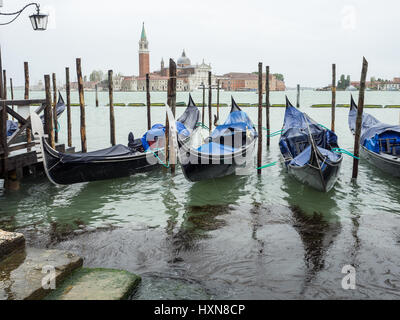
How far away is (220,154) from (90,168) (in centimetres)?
223

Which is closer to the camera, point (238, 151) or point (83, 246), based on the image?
point (83, 246)

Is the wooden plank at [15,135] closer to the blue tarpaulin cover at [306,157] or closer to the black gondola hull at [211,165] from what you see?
the black gondola hull at [211,165]

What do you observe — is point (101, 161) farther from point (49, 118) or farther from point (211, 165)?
point (211, 165)

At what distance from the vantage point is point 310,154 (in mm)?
6203

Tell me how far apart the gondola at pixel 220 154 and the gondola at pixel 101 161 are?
100cm

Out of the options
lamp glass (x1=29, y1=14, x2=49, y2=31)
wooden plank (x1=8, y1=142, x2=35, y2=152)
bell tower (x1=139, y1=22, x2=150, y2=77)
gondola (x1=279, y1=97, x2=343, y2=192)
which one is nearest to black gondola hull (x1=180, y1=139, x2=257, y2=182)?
gondola (x1=279, y1=97, x2=343, y2=192)

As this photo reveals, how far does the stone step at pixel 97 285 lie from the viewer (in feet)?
9.14

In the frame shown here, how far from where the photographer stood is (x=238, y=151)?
23.5 ft

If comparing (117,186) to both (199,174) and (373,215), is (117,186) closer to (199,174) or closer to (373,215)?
(199,174)

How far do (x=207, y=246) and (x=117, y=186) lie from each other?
3047 mm

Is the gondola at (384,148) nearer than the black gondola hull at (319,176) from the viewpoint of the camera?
No

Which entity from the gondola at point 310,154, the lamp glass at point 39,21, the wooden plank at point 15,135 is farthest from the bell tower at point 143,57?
the lamp glass at point 39,21

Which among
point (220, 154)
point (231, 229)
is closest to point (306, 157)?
point (220, 154)
